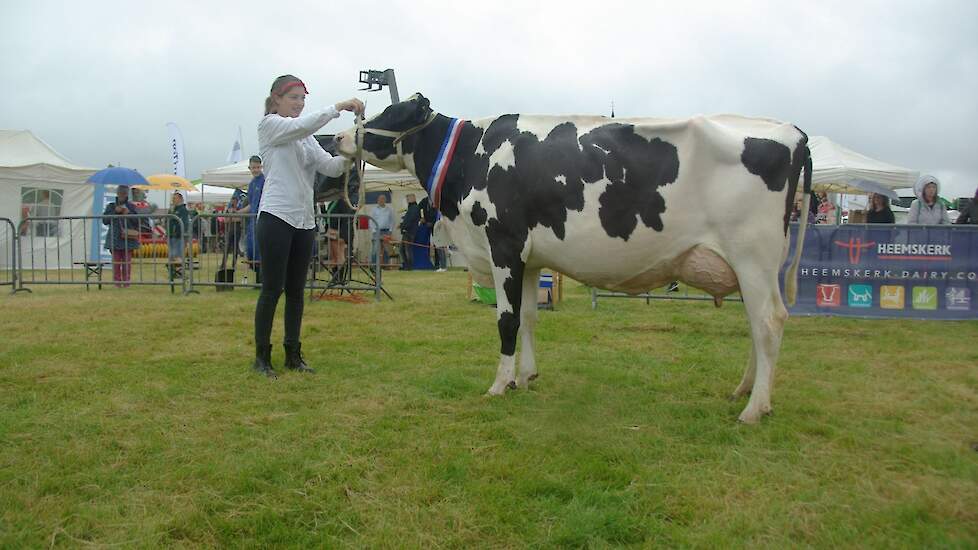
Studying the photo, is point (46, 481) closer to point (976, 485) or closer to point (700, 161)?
point (700, 161)

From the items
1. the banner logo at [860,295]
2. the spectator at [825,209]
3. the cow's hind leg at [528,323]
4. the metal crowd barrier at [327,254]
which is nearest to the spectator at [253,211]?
the metal crowd barrier at [327,254]

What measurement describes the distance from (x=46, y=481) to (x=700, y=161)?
3845mm

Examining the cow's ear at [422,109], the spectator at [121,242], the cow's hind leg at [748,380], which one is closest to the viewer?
the cow's hind leg at [748,380]

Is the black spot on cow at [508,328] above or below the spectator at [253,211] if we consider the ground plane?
below

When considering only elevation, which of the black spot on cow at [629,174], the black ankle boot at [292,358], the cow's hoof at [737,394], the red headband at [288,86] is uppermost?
the red headband at [288,86]

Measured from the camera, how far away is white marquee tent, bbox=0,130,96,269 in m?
18.6

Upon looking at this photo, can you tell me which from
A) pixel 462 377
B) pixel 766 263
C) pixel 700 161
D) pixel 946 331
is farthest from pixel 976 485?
pixel 946 331

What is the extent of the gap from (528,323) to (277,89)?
265cm

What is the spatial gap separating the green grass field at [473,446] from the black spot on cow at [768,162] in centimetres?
146

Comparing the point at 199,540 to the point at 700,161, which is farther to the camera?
the point at 700,161

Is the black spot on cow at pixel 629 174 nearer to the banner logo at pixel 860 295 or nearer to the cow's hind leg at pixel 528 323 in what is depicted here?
the cow's hind leg at pixel 528 323

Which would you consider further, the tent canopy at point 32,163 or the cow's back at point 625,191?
the tent canopy at point 32,163

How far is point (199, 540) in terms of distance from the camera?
108 inches

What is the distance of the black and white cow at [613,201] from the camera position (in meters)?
4.33
